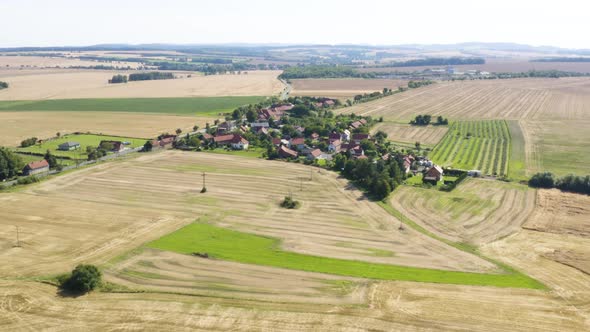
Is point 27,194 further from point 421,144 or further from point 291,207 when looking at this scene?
point 421,144

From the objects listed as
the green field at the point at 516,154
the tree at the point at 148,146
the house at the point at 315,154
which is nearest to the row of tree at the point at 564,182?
the green field at the point at 516,154

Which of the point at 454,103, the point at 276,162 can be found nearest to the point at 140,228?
the point at 276,162

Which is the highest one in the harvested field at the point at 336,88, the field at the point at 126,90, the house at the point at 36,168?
the harvested field at the point at 336,88

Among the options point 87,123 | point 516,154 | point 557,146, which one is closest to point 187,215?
point 516,154

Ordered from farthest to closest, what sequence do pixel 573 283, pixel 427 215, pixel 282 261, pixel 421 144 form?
pixel 421 144 → pixel 427 215 → pixel 282 261 → pixel 573 283

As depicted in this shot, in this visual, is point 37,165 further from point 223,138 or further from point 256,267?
point 256,267

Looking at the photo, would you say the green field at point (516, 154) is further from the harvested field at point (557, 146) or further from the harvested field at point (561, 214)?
the harvested field at point (561, 214)
